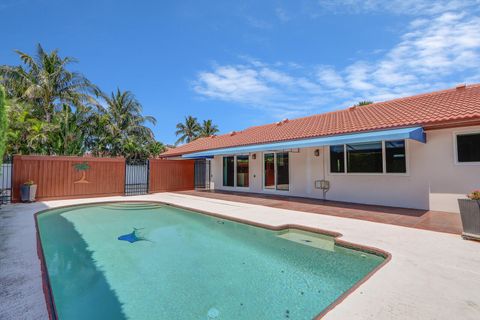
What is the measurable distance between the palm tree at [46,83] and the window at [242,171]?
21.1m

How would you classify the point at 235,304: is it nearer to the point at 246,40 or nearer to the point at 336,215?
the point at 336,215

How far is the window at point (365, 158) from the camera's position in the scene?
15.4 meters

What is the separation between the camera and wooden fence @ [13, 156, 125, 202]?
18.6 m

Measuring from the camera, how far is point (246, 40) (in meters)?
22.9

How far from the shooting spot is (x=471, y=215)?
859 centimetres

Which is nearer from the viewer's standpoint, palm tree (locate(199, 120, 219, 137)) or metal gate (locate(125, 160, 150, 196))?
metal gate (locate(125, 160, 150, 196))

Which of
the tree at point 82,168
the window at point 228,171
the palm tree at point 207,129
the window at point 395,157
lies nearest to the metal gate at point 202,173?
the window at point 228,171

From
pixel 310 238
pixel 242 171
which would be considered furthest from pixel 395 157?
pixel 242 171

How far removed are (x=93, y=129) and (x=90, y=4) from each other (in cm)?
2266

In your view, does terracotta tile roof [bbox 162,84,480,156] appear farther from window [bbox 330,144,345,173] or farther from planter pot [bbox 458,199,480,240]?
planter pot [bbox 458,199,480,240]

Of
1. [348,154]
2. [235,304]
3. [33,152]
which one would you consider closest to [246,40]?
[348,154]

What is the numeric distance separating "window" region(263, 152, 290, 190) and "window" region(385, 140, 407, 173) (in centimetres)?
785

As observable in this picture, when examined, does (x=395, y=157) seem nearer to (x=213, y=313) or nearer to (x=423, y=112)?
(x=423, y=112)

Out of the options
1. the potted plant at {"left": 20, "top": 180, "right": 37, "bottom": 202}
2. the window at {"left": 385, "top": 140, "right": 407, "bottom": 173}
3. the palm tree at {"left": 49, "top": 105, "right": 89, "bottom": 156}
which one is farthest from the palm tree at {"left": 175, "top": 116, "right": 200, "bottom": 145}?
the window at {"left": 385, "top": 140, "right": 407, "bottom": 173}
